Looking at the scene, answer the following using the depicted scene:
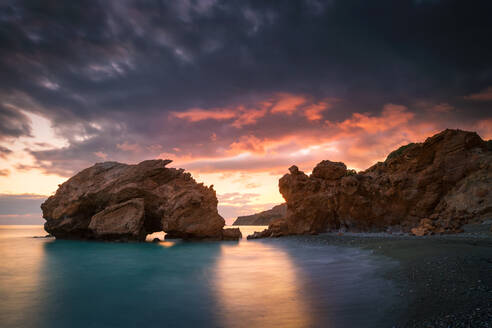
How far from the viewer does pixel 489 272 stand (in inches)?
303

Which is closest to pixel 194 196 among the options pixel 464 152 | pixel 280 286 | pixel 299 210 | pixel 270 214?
pixel 299 210

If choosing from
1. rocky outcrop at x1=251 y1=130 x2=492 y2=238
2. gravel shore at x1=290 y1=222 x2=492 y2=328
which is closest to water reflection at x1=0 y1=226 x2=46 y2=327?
gravel shore at x1=290 y1=222 x2=492 y2=328

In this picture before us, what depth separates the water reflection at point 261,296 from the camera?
6.86m

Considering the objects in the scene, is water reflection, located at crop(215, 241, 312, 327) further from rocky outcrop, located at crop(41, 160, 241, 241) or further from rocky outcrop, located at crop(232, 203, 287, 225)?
rocky outcrop, located at crop(232, 203, 287, 225)

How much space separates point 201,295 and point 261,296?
2122mm

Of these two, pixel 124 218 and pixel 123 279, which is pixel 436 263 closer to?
pixel 123 279

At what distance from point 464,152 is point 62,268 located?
30.4 meters

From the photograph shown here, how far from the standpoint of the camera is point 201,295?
390 inches

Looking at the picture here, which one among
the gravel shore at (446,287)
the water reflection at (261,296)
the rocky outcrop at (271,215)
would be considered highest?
the rocky outcrop at (271,215)

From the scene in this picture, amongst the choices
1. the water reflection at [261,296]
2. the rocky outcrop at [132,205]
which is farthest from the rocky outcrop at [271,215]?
the water reflection at [261,296]

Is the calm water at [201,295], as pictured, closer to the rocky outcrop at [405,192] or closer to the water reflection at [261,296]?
the water reflection at [261,296]

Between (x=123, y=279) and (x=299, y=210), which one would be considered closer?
(x=123, y=279)

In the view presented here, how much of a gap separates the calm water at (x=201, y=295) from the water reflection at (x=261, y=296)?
0.03 meters

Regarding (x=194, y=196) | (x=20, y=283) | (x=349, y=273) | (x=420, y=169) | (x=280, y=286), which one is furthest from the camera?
(x=194, y=196)
